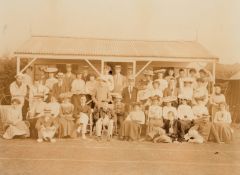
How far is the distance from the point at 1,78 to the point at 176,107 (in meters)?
4.72

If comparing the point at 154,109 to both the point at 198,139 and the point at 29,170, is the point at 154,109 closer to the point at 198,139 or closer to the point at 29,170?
the point at 198,139

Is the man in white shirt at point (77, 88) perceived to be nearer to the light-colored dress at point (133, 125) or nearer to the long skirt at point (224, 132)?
the light-colored dress at point (133, 125)

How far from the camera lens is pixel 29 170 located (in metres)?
4.84

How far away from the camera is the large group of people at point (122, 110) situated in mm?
6449

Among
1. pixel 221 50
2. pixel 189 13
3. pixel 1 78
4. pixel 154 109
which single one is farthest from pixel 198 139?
pixel 1 78

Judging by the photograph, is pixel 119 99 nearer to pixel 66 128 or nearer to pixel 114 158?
pixel 66 128

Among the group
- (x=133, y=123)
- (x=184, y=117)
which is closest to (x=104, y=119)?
(x=133, y=123)

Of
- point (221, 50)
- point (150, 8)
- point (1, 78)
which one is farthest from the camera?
point (1, 78)

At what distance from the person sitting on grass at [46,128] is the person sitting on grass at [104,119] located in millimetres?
712

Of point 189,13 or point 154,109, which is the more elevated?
point 189,13

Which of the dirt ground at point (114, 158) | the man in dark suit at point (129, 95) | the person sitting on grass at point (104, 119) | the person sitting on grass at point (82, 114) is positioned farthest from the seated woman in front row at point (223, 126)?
the person sitting on grass at point (82, 114)

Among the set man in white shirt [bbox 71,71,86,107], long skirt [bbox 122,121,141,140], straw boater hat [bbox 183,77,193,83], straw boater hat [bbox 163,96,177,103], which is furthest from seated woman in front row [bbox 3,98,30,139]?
straw boater hat [bbox 183,77,193,83]

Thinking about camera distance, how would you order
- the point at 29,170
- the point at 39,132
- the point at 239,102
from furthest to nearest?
the point at 239,102, the point at 39,132, the point at 29,170

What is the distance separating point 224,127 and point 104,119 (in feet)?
6.51
